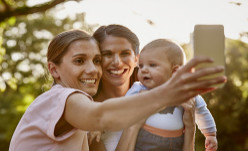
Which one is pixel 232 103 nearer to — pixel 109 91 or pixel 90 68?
pixel 109 91

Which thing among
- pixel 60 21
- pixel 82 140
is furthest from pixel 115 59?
pixel 60 21

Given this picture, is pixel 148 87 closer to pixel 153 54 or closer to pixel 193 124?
pixel 153 54

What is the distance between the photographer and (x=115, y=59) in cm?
311

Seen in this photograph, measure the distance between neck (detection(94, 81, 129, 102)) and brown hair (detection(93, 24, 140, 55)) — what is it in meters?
0.36

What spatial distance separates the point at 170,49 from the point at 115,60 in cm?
54

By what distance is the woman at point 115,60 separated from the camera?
3092mm

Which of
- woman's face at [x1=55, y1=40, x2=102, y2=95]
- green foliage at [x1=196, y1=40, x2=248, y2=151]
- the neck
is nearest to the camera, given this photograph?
woman's face at [x1=55, y1=40, x2=102, y2=95]

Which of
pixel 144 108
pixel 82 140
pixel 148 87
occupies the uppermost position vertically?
pixel 144 108

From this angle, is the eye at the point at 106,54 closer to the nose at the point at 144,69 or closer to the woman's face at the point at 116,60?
the woman's face at the point at 116,60

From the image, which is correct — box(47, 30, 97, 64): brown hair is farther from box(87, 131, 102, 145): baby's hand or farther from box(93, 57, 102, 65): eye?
box(87, 131, 102, 145): baby's hand

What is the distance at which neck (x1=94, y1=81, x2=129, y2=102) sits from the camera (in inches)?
130

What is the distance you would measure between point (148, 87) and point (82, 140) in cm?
65

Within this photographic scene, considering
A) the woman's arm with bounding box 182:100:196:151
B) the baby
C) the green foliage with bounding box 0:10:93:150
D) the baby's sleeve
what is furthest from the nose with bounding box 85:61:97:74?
the green foliage with bounding box 0:10:93:150

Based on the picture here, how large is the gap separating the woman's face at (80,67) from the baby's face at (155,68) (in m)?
0.37
